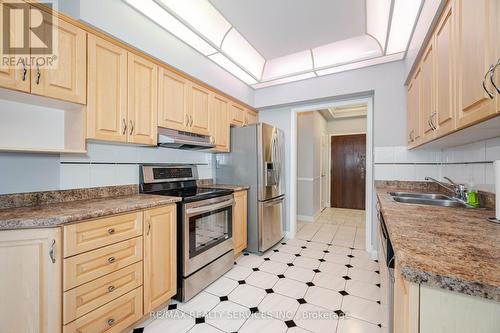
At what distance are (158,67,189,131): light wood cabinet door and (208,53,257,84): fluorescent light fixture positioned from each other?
0.55 metres

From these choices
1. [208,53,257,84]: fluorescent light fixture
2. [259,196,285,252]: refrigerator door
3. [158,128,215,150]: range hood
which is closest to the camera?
[158,128,215,150]: range hood

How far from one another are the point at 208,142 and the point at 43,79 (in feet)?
4.92

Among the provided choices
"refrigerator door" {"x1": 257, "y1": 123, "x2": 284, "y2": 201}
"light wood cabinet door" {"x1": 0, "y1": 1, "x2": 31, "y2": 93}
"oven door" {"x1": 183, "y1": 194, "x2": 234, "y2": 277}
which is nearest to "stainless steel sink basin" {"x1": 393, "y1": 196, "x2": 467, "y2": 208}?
"refrigerator door" {"x1": 257, "y1": 123, "x2": 284, "y2": 201}

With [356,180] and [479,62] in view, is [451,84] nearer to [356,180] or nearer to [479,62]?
[479,62]

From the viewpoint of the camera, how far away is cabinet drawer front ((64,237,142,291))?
47.6 inches

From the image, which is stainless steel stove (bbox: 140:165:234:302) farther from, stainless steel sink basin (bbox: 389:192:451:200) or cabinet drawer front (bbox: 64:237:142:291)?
stainless steel sink basin (bbox: 389:192:451:200)

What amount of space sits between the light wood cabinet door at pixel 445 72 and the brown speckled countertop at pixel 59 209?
1.98 metres

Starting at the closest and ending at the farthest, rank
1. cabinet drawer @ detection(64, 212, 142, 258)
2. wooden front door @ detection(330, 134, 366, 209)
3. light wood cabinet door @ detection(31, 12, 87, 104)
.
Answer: cabinet drawer @ detection(64, 212, 142, 258) < light wood cabinet door @ detection(31, 12, 87, 104) < wooden front door @ detection(330, 134, 366, 209)

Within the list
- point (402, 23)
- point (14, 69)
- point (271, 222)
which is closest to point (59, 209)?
point (14, 69)

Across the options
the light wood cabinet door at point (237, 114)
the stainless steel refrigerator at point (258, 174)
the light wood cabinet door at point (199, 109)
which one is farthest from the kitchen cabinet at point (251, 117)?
the light wood cabinet door at point (199, 109)

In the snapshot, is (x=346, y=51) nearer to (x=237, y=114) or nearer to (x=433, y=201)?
(x=237, y=114)

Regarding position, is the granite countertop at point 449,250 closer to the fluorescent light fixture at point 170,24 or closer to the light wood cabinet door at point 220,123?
the light wood cabinet door at point 220,123

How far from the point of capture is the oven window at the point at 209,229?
1967mm

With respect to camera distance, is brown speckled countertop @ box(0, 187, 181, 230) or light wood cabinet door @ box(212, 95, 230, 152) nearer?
brown speckled countertop @ box(0, 187, 181, 230)
